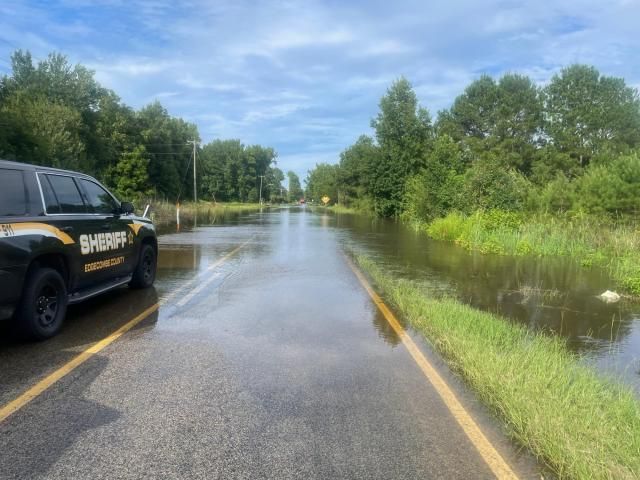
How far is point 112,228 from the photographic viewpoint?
26.8ft

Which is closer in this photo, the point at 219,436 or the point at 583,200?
the point at 219,436

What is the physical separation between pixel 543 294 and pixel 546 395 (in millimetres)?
6217

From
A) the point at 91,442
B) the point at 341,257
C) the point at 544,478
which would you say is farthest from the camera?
the point at 341,257

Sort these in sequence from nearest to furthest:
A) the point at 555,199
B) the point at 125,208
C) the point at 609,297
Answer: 1. the point at 125,208
2. the point at 609,297
3. the point at 555,199

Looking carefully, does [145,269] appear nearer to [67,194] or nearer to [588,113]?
[67,194]

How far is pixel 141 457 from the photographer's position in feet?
11.7

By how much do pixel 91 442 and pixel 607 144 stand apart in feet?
183

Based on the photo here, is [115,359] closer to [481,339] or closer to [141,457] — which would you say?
[141,457]

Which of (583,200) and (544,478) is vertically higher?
(583,200)

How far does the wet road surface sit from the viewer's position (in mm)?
3531

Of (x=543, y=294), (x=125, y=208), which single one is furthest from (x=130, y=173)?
(x=543, y=294)

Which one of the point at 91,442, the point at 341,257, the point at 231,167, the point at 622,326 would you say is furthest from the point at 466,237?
the point at 231,167

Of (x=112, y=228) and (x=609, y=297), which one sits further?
(x=609, y=297)

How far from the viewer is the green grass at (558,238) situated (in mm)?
15148
